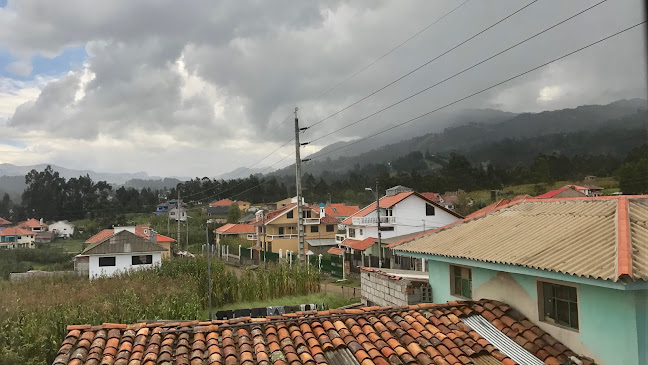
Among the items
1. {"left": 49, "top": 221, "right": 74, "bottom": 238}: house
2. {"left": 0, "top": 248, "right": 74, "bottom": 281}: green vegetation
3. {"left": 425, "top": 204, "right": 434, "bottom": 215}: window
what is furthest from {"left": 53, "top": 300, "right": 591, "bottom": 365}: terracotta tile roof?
{"left": 49, "top": 221, "right": 74, "bottom": 238}: house

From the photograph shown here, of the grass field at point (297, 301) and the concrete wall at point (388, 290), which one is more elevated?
the concrete wall at point (388, 290)

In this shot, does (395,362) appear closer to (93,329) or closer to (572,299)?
(572,299)

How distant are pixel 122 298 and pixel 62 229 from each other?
183 feet

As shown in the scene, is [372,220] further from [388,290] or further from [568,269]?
[568,269]

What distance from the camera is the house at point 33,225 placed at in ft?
174

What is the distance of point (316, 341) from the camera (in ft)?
18.3

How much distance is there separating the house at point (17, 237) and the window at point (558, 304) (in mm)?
56929

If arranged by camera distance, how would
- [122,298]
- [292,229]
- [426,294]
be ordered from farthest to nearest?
[292,229], [122,298], [426,294]

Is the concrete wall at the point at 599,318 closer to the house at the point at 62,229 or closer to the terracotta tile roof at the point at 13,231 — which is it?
the terracotta tile roof at the point at 13,231

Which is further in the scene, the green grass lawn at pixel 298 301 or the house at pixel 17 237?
the house at pixel 17 237

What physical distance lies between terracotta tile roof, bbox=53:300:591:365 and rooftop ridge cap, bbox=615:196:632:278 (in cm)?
156

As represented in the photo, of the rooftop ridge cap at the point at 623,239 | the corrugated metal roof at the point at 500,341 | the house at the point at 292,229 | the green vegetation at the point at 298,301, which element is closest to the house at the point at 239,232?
the house at the point at 292,229

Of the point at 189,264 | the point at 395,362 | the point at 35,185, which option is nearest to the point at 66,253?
the point at 35,185

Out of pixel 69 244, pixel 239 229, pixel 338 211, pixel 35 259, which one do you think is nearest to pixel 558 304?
pixel 35 259
